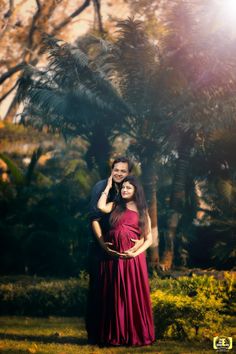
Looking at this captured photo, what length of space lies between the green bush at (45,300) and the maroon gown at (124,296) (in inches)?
146

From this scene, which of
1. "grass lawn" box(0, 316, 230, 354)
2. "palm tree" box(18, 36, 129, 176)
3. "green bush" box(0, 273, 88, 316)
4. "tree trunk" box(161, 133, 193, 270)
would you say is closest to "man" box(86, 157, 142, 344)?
"grass lawn" box(0, 316, 230, 354)

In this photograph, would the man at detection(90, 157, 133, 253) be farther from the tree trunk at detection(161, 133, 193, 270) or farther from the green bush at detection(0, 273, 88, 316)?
the tree trunk at detection(161, 133, 193, 270)

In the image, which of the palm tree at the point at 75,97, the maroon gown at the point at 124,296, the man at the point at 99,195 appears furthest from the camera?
the palm tree at the point at 75,97

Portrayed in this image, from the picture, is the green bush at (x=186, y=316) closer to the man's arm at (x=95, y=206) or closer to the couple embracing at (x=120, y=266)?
the couple embracing at (x=120, y=266)

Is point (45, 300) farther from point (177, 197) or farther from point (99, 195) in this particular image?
point (177, 197)

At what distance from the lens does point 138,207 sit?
6711mm

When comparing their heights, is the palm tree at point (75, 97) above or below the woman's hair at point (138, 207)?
above

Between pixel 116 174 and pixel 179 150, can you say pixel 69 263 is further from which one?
pixel 116 174

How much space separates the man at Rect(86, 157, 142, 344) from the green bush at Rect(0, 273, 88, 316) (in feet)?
11.6

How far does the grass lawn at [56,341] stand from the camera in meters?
6.66

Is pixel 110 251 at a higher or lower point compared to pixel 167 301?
higher

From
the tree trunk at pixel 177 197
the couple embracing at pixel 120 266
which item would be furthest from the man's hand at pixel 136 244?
the tree trunk at pixel 177 197

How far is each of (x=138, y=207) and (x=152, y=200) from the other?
24.4 feet

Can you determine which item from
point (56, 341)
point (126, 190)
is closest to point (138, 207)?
point (126, 190)
